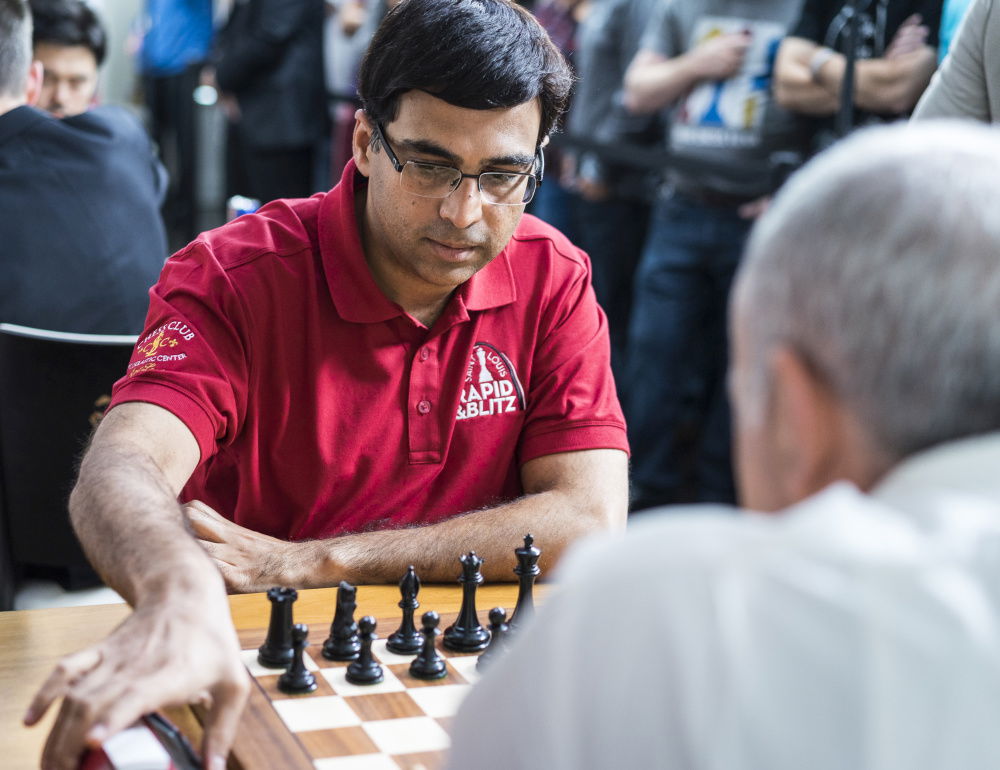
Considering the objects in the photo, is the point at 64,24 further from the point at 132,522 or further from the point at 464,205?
the point at 132,522

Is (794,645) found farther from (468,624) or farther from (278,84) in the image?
(278,84)

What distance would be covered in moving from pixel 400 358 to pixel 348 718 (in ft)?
2.49

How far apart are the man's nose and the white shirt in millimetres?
1230

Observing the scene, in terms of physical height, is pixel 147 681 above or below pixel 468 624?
above

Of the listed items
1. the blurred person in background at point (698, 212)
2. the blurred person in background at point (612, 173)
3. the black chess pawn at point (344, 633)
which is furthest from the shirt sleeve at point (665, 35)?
the black chess pawn at point (344, 633)

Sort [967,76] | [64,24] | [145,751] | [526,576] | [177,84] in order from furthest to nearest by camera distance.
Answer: [177,84] → [64,24] → [967,76] → [526,576] → [145,751]

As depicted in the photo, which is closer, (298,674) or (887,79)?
(298,674)

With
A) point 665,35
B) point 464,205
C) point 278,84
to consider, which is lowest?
point 278,84

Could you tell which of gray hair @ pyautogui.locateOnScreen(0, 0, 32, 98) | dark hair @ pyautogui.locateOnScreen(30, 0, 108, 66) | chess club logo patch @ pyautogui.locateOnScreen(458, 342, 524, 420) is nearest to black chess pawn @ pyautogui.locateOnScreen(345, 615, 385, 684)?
chess club logo patch @ pyautogui.locateOnScreen(458, 342, 524, 420)

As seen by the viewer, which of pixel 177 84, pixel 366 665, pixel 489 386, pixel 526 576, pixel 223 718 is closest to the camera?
pixel 223 718

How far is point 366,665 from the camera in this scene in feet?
4.55

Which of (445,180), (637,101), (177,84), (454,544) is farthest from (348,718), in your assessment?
(177,84)

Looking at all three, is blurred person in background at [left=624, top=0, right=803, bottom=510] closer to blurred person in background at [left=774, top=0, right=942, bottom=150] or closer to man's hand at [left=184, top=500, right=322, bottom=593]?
blurred person in background at [left=774, top=0, right=942, bottom=150]

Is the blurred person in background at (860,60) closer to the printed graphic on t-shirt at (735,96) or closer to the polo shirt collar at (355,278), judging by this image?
the printed graphic on t-shirt at (735,96)
